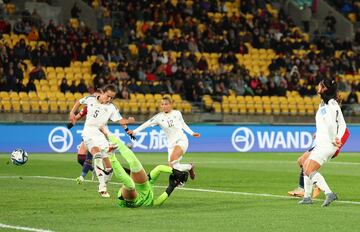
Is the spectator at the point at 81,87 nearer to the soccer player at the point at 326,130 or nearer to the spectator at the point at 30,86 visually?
the spectator at the point at 30,86

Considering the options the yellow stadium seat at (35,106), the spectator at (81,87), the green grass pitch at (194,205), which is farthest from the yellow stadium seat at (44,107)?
the green grass pitch at (194,205)

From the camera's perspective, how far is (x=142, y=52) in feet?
138

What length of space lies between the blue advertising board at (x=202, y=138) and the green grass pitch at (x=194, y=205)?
7988 millimetres

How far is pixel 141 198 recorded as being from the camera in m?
15.0

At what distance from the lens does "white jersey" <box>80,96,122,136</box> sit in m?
19.4

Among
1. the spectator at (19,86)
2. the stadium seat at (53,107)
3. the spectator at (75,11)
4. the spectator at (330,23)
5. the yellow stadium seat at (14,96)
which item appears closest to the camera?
the yellow stadium seat at (14,96)

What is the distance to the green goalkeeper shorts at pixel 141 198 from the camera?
14945mm

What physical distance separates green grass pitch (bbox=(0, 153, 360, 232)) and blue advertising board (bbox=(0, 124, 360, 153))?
7988 millimetres

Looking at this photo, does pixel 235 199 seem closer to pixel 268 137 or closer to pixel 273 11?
pixel 268 137

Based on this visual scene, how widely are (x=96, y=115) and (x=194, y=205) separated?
452 cm

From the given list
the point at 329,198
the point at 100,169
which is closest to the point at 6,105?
the point at 100,169

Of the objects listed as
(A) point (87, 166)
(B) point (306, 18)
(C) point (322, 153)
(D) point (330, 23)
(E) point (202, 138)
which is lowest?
(E) point (202, 138)

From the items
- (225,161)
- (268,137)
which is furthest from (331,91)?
(268,137)

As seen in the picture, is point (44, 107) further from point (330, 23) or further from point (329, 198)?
point (329, 198)
